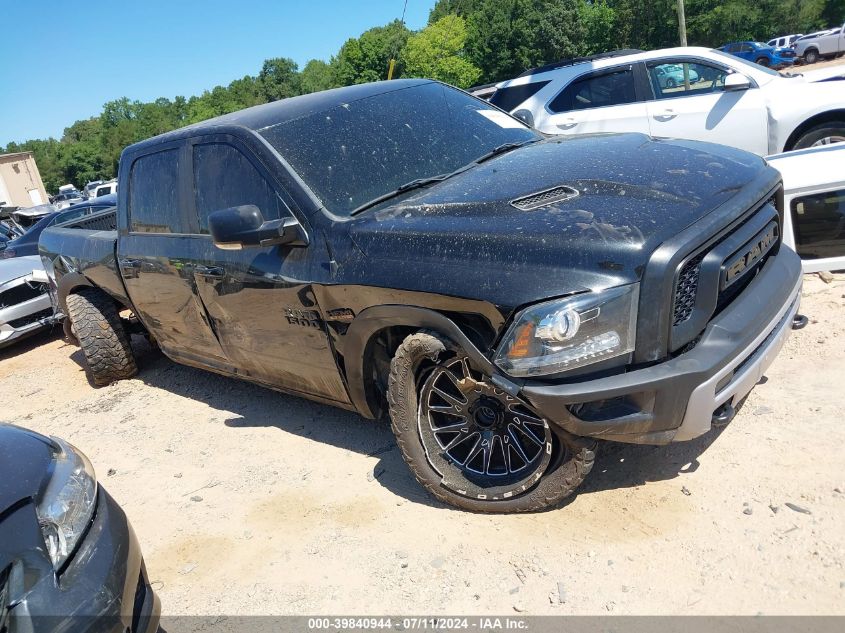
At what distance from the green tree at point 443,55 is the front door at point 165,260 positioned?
46502 mm

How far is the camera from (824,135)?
20.4 feet

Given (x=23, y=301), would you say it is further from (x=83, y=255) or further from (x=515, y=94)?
(x=515, y=94)

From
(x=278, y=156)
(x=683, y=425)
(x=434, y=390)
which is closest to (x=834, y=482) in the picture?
(x=683, y=425)

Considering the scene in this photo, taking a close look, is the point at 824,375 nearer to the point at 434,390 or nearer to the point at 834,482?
the point at 834,482

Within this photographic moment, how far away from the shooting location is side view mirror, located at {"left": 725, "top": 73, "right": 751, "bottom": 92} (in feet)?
22.4

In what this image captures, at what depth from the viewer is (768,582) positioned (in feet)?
7.68

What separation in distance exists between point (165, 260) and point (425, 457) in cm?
229

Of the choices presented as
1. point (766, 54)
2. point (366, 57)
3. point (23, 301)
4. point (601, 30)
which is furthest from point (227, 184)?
point (366, 57)

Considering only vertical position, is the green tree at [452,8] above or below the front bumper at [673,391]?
above

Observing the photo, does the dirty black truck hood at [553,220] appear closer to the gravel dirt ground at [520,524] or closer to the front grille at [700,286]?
the front grille at [700,286]

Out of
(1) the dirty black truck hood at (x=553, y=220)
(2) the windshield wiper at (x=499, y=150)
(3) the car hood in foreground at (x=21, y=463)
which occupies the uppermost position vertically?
(2) the windshield wiper at (x=499, y=150)

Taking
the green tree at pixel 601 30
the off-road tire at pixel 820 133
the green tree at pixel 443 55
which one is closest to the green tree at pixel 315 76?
the green tree at pixel 443 55

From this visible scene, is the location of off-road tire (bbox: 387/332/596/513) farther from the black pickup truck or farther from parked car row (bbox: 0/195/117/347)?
parked car row (bbox: 0/195/117/347)

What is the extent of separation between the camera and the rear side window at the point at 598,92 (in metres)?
7.84
